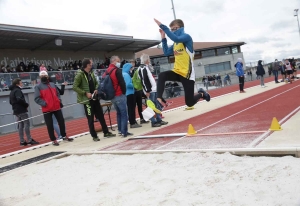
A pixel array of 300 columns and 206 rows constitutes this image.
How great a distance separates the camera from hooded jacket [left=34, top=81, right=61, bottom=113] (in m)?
7.59

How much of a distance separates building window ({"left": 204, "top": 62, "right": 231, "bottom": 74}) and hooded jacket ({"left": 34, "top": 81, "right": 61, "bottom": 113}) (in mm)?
45485

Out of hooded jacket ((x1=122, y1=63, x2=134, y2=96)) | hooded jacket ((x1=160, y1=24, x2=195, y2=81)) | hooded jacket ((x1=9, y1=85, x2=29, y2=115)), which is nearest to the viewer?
hooded jacket ((x1=160, y1=24, x2=195, y2=81))

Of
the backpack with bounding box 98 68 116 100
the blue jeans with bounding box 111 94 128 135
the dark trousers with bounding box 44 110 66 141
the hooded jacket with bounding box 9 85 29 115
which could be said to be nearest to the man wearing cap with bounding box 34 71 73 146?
the dark trousers with bounding box 44 110 66 141

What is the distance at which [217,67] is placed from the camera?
52.6 meters

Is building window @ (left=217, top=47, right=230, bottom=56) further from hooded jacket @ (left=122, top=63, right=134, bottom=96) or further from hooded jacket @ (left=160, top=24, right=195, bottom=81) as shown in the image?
hooded jacket @ (left=160, top=24, right=195, bottom=81)

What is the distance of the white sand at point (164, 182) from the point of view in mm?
2760

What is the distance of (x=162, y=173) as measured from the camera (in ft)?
12.1

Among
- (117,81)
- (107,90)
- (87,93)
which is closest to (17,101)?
(87,93)

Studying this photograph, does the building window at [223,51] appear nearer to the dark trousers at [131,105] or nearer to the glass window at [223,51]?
the glass window at [223,51]

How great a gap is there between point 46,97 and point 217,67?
47.5 m

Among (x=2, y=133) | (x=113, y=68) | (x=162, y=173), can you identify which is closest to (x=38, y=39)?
(x=2, y=133)

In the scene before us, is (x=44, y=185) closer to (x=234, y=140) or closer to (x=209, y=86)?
(x=234, y=140)

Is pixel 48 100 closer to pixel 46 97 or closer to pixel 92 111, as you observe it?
pixel 46 97

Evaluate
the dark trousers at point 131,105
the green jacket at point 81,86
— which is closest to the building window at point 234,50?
the dark trousers at point 131,105
